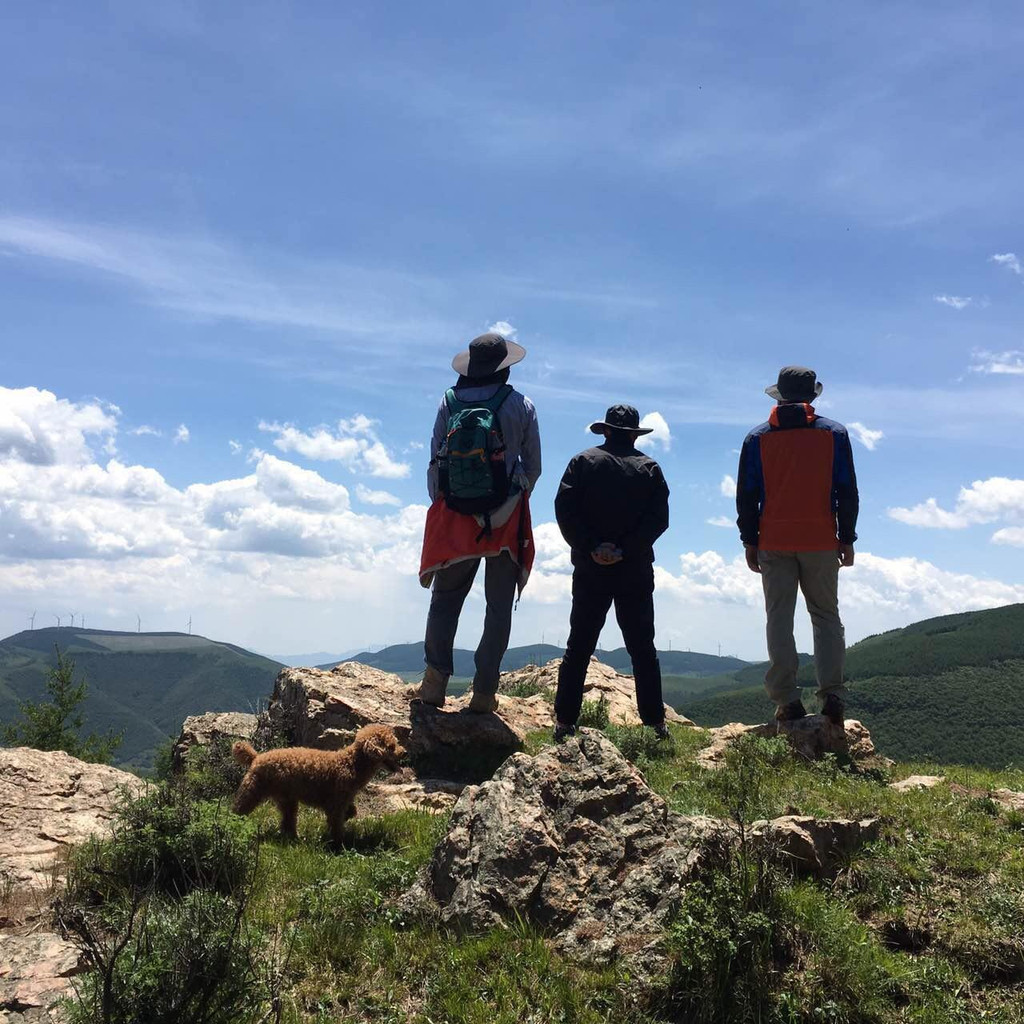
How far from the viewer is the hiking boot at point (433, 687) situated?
868 centimetres

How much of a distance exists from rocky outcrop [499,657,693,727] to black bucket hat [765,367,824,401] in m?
5.07

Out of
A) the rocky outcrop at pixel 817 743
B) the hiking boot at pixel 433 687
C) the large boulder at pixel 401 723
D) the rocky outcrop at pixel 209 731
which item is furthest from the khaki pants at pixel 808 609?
the rocky outcrop at pixel 209 731

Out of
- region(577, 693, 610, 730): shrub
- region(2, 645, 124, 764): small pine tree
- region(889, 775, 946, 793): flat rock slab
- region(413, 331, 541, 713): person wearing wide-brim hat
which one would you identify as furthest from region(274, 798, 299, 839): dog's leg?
region(2, 645, 124, 764): small pine tree

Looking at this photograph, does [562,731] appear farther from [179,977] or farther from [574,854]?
[179,977]

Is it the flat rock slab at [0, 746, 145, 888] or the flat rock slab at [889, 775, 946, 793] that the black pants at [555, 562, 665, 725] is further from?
the flat rock slab at [0, 746, 145, 888]

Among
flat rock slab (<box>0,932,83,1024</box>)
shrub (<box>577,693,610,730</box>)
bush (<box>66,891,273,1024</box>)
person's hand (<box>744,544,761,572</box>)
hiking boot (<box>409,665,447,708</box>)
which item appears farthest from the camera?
shrub (<box>577,693,610,730</box>)

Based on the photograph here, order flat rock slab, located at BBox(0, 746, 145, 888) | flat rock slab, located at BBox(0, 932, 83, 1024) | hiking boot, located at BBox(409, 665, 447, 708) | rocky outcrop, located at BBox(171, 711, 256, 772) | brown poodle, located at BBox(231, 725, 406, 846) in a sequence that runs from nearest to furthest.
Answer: flat rock slab, located at BBox(0, 932, 83, 1024)
flat rock slab, located at BBox(0, 746, 145, 888)
brown poodle, located at BBox(231, 725, 406, 846)
hiking boot, located at BBox(409, 665, 447, 708)
rocky outcrop, located at BBox(171, 711, 256, 772)

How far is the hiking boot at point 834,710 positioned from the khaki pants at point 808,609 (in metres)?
0.07

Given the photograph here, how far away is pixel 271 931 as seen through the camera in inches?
173

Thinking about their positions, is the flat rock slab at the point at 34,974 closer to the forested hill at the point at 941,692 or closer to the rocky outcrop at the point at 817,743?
the rocky outcrop at the point at 817,743

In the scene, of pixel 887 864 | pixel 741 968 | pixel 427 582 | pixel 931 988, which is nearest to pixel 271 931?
pixel 741 968

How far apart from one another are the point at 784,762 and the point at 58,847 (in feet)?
21.3

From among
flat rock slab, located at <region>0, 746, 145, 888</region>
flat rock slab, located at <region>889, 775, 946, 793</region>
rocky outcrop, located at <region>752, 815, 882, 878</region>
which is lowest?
flat rock slab, located at <region>0, 746, 145, 888</region>

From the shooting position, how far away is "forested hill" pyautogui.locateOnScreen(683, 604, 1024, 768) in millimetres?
65375
